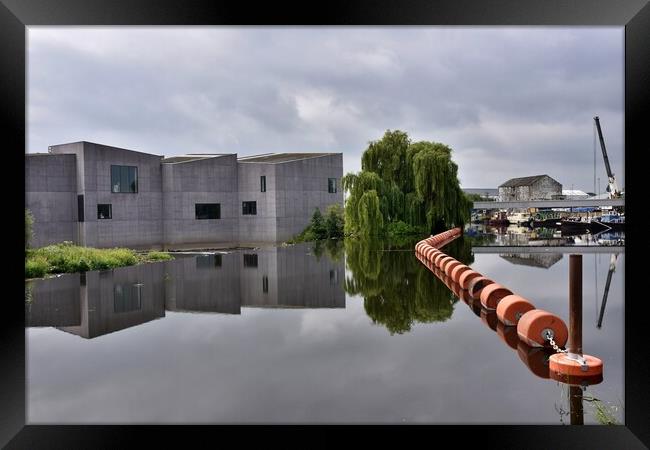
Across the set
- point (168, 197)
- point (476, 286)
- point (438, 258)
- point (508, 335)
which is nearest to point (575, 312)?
point (508, 335)

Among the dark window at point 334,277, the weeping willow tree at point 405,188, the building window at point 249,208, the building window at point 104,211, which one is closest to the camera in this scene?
the dark window at point 334,277

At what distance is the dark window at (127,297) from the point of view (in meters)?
11.1

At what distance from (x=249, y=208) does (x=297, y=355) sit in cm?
2682

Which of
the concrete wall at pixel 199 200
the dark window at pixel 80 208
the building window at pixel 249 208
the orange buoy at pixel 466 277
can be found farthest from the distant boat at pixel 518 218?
the orange buoy at pixel 466 277

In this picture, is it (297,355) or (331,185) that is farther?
(331,185)

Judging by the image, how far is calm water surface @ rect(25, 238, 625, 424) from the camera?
199 inches

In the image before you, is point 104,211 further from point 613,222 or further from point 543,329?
point 613,222

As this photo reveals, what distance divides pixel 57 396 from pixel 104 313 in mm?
5143

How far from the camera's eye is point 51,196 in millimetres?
27156

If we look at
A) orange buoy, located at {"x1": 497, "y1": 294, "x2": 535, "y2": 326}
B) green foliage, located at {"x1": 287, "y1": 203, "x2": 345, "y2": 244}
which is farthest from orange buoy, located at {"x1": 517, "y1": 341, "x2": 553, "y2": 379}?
green foliage, located at {"x1": 287, "y1": 203, "x2": 345, "y2": 244}

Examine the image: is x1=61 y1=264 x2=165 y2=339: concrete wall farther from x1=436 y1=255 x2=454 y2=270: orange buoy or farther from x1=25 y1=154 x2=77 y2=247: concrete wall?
x1=25 y1=154 x2=77 y2=247: concrete wall

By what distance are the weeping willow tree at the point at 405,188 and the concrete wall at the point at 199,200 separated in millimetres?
8462

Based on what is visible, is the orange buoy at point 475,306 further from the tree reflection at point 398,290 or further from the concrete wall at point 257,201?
the concrete wall at point 257,201

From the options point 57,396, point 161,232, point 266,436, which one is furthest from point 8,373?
point 161,232
